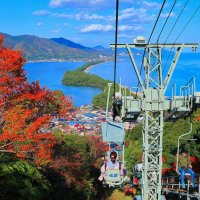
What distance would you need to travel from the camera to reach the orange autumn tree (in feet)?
45.6

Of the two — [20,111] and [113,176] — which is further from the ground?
[20,111]

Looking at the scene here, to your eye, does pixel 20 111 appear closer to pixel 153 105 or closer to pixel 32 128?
pixel 32 128

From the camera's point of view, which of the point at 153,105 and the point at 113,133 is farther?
the point at 113,133

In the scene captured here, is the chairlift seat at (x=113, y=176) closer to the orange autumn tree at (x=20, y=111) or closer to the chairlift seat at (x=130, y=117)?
the chairlift seat at (x=130, y=117)

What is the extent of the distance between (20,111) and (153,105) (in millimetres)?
7880

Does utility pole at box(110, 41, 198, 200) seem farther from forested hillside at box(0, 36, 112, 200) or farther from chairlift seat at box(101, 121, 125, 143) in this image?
forested hillside at box(0, 36, 112, 200)

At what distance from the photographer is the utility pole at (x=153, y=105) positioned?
7875 mm

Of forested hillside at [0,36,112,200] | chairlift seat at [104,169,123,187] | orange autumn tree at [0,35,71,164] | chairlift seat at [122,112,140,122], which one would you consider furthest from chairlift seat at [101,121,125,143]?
orange autumn tree at [0,35,71,164]

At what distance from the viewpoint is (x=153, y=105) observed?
7.98 metres

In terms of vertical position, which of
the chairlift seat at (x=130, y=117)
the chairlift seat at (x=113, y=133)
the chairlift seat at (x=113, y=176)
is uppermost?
the chairlift seat at (x=130, y=117)

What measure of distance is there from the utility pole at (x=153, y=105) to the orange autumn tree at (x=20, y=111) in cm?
661

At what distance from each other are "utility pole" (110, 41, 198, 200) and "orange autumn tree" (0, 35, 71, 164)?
21.7 feet

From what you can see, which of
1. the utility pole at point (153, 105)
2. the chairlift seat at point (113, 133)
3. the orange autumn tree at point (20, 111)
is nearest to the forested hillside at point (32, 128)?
the orange autumn tree at point (20, 111)

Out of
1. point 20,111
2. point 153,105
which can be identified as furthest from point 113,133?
point 20,111
